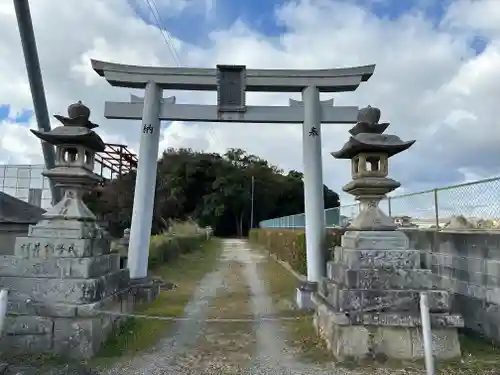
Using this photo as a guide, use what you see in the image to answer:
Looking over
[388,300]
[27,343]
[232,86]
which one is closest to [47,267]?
[27,343]

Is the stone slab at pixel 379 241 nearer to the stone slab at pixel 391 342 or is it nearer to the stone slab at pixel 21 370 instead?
the stone slab at pixel 391 342

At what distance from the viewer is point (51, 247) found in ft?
15.1

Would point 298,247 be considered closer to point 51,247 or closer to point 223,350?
point 223,350

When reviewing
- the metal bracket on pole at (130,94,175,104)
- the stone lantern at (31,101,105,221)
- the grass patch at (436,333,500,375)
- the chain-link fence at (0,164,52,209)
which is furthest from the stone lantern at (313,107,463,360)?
the chain-link fence at (0,164,52,209)

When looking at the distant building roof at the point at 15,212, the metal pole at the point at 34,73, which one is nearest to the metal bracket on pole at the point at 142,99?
the metal pole at the point at 34,73

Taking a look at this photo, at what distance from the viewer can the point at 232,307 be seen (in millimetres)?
7316

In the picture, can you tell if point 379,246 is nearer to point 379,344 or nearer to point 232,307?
point 379,344

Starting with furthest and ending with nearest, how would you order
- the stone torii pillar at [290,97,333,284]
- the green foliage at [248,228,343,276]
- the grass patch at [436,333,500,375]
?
the green foliage at [248,228,343,276] → the stone torii pillar at [290,97,333,284] → the grass patch at [436,333,500,375]

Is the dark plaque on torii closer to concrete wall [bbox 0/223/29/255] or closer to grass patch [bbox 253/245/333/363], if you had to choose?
grass patch [bbox 253/245/333/363]

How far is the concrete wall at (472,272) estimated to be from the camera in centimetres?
446

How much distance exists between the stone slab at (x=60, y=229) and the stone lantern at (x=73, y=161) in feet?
0.27

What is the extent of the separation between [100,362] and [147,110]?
4.92 meters

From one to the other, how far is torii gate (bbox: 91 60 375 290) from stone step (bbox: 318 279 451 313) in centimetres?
312

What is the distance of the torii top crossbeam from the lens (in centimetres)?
758
